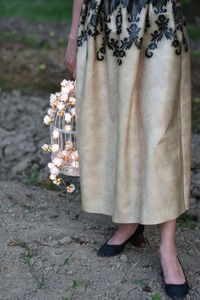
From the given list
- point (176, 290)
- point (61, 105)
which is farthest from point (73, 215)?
point (176, 290)

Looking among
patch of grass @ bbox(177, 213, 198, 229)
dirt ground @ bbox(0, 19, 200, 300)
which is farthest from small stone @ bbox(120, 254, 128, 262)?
patch of grass @ bbox(177, 213, 198, 229)

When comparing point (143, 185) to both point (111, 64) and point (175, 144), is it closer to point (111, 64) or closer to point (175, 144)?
point (175, 144)

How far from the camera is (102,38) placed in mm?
2691

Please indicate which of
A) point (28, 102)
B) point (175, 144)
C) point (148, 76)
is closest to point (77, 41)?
point (148, 76)

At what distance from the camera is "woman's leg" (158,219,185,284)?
9.11ft

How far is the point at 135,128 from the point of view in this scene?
2.64 meters

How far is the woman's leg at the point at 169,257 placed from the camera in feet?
9.11

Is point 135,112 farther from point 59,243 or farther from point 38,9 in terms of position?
point 38,9

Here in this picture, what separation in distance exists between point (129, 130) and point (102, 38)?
0.41 metres

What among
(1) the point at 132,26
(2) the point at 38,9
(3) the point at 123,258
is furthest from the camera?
(2) the point at 38,9

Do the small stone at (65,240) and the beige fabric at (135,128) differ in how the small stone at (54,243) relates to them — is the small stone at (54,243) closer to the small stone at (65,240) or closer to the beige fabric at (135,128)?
the small stone at (65,240)

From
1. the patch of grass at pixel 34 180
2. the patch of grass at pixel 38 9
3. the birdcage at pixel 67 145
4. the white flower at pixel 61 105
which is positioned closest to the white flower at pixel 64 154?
the birdcage at pixel 67 145

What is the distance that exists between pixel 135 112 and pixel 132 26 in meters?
0.35

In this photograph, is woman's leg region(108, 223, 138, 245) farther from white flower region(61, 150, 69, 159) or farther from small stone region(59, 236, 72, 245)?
white flower region(61, 150, 69, 159)
